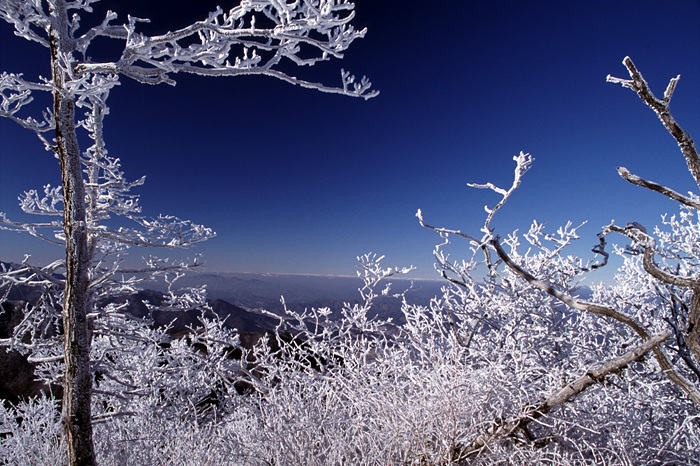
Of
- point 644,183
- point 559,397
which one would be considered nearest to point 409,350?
point 559,397

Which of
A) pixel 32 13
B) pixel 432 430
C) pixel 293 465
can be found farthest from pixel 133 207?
pixel 432 430

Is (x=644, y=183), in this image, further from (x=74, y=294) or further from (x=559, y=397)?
(x=74, y=294)

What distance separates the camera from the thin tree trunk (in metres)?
3.21

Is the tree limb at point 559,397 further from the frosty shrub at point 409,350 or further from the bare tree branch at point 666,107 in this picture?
the bare tree branch at point 666,107

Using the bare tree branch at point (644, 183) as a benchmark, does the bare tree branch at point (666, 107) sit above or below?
above

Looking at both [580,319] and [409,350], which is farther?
[580,319]

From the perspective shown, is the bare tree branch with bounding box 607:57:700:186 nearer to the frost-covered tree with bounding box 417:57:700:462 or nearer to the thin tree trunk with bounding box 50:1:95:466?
the frost-covered tree with bounding box 417:57:700:462

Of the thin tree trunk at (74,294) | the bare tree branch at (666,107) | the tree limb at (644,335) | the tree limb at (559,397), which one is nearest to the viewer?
the bare tree branch at (666,107)

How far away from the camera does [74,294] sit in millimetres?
3309

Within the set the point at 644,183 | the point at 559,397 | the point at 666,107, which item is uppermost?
the point at 666,107

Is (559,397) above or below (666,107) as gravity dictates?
below

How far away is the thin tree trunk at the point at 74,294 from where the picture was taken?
10.5ft

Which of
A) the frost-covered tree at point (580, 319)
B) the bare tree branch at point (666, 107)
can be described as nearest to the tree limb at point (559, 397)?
the frost-covered tree at point (580, 319)

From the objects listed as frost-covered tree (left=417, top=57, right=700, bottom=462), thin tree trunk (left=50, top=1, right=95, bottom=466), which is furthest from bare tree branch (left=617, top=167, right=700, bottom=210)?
thin tree trunk (left=50, top=1, right=95, bottom=466)
